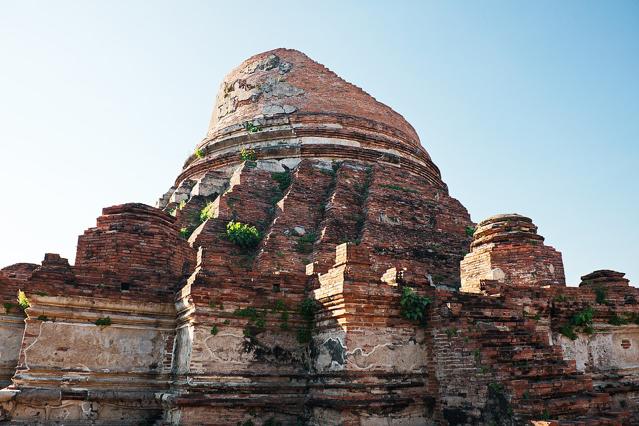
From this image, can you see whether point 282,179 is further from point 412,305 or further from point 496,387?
point 496,387

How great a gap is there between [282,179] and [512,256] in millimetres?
5466

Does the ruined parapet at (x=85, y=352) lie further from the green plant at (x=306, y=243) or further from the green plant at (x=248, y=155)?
the green plant at (x=248, y=155)

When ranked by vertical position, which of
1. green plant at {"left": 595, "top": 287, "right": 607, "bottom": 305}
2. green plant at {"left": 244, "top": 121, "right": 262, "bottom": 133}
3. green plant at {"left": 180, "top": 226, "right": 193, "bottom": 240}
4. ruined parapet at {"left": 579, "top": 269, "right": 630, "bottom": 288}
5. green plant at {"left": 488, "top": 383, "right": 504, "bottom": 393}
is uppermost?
green plant at {"left": 244, "top": 121, "right": 262, "bottom": 133}

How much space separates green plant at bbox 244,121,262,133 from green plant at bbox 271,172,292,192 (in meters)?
2.30

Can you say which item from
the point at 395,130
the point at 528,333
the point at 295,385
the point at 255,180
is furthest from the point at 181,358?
the point at 395,130

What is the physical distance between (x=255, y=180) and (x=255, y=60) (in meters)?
6.59

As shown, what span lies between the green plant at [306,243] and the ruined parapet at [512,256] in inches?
119

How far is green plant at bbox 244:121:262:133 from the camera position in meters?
14.6

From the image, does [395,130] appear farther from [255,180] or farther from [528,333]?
[528,333]

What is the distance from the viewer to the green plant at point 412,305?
7.13 meters

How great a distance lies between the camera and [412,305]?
7.14m

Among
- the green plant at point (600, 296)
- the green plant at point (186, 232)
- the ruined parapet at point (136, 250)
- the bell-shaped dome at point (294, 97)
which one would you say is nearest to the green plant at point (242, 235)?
the green plant at point (186, 232)

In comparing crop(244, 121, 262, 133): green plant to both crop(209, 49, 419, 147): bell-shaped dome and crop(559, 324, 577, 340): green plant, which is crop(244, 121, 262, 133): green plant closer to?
crop(209, 49, 419, 147): bell-shaped dome

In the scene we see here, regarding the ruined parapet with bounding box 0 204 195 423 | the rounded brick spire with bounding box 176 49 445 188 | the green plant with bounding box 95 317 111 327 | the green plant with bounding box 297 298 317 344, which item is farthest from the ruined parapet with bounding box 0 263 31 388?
the rounded brick spire with bounding box 176 49 445 188
